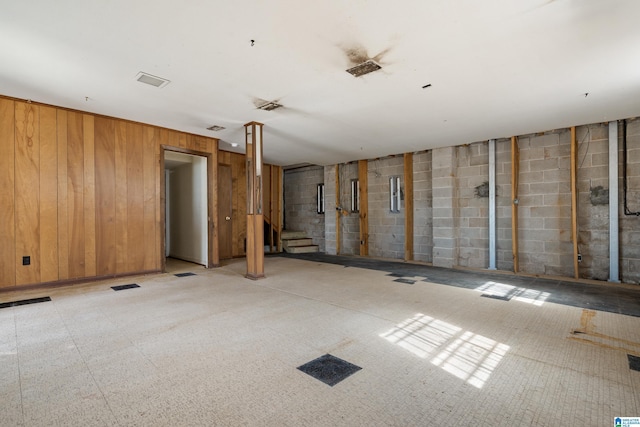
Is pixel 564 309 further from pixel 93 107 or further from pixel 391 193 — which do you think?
pixel 93 107

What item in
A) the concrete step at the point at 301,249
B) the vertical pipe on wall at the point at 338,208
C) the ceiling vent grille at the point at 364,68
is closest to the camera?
the ceiling vent grille at the point at 364,68

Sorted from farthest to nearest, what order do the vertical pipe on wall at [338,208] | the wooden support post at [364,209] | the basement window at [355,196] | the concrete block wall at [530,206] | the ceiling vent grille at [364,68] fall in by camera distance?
the vertical pipe on wall at [338,208], the basement window at [355,196], the wooden support post at [364,209], the concrete block wall at [530,206], the ceiling vent grille at [364,68]

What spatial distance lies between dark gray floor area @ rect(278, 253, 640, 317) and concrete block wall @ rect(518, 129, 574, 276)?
555mm

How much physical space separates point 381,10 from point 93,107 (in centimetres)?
421

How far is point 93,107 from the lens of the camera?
4.16 m

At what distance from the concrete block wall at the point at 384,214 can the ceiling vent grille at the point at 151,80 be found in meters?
5.39

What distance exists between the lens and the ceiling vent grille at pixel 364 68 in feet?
→ 9.57

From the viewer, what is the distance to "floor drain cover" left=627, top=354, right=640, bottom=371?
1.99m

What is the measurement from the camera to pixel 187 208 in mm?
6746

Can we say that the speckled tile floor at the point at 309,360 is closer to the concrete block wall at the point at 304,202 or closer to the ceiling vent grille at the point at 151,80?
the ceiling vent grille at the point at 151,80

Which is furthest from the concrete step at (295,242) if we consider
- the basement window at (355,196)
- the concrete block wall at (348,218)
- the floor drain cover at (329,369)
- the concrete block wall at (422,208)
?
the floor drain cover at (329,369)

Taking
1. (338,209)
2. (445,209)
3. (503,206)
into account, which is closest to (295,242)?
(338,209)

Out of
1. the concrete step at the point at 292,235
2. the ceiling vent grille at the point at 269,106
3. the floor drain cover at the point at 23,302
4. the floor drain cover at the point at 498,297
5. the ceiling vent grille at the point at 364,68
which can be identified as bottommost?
the floor drain cover at the point at 498,297

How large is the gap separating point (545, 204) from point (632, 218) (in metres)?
1.10
